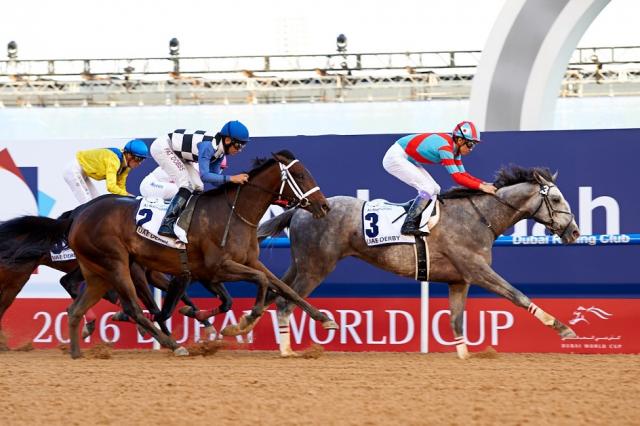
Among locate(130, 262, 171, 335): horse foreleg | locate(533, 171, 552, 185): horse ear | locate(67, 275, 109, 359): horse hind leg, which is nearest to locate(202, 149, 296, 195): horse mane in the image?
locate(130, 262, 171, 335): horse foreleg

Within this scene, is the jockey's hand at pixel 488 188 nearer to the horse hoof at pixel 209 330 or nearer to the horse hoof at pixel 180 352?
the horse hoof at pixel 209 330

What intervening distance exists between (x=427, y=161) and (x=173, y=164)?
2.10m

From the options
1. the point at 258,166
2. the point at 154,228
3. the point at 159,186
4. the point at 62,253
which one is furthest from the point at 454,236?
the point at 62,253

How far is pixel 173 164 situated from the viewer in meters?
9.07

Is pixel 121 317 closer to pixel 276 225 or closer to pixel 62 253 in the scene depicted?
pixel 62 253

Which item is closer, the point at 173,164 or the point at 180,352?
the point at 180,352

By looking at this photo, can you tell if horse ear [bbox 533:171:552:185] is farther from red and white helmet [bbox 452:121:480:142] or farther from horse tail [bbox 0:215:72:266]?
horse tail [bbox 0:215:72:266]

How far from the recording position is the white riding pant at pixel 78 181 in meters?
9.77

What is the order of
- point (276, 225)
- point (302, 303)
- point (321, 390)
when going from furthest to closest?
point (276, 225), point (302, 303), point (321, 390)

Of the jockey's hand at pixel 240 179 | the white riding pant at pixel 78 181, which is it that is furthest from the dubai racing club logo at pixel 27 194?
the jockey's hand at pixel 240 179

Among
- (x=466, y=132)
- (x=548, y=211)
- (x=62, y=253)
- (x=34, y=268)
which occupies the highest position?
(x=466, y=132)

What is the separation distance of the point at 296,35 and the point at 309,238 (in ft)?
44.2

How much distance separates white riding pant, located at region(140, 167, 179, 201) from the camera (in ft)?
31.7

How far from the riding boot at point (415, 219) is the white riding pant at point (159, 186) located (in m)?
2.14
